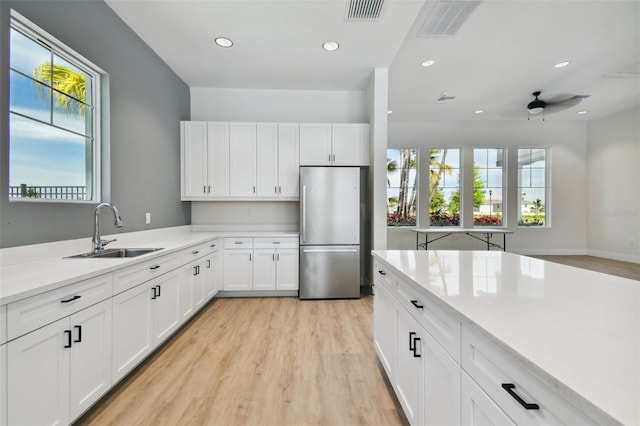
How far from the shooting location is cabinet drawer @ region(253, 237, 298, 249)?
3.66 meters

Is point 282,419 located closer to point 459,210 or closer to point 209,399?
point 209,399

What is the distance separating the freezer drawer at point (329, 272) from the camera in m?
3.59

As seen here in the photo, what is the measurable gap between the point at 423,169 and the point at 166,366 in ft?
20.1

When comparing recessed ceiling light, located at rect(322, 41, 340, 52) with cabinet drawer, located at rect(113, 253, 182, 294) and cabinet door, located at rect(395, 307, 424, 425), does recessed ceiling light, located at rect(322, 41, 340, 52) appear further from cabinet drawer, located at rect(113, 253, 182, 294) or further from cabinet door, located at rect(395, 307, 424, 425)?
cabinet door, located at rect(395, 307, 424, 425)

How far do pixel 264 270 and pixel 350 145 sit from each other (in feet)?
6.84

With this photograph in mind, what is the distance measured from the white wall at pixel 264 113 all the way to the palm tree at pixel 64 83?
204cm

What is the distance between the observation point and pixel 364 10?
249 cm

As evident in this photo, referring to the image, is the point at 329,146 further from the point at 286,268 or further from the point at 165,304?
the point at 165,304

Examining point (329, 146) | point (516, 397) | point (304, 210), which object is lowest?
point (516, 397)

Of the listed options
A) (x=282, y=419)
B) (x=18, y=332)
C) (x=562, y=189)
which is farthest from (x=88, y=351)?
(x=562, y=189)

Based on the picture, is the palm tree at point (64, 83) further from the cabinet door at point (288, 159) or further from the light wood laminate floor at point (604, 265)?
the light wood laminate floor at point (604, 265)

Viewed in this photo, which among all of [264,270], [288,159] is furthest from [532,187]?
[264,270]

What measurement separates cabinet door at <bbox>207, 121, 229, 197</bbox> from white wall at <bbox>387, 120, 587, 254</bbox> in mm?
4090

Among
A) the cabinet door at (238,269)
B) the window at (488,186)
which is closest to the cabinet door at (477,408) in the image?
the cabinet door at (238,269)
